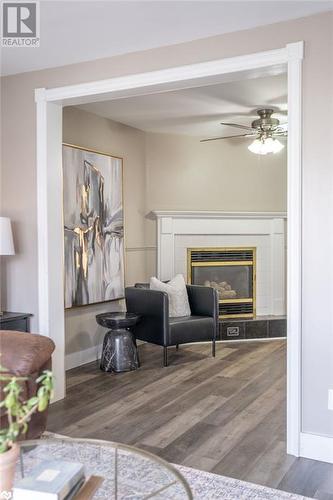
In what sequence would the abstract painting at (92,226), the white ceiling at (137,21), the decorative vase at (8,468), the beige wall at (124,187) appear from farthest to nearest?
1. the beige wall at (124,187)
2. the abstract painting at (92,226)
3. the white ceiling at (137,21)
4. the decorative vase at (8,468)

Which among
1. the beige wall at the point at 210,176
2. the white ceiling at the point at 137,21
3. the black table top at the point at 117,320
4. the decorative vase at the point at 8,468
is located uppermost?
the white ceiling at the point at 137,21

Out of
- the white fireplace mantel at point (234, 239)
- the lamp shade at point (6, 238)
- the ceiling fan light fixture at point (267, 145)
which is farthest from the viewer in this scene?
the white fireplace mantel at point (234, 239)

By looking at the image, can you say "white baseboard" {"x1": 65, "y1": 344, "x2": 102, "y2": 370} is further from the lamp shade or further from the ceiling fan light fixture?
the ceiling fan light fixture

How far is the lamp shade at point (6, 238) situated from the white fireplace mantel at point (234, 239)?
2571 mm

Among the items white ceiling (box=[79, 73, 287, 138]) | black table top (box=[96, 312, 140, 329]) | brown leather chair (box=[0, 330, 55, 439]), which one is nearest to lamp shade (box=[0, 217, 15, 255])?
brown leather chair (box=[0, 330, 55, 439])

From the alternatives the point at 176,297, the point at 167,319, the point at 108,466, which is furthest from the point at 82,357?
the point at 108,466

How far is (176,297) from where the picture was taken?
511 cm

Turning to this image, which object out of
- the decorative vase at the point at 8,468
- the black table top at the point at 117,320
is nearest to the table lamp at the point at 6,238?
the black table top at the point at 117,320

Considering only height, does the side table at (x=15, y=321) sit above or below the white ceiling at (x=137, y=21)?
below

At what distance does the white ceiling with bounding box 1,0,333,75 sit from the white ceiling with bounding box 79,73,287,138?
3.71ft

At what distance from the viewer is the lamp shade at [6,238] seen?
134 inches

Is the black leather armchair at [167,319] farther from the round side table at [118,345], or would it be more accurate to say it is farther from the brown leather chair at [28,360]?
the brown leather chair at [28,360]

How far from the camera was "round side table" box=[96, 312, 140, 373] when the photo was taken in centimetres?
452

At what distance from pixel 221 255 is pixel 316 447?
3656 mm
